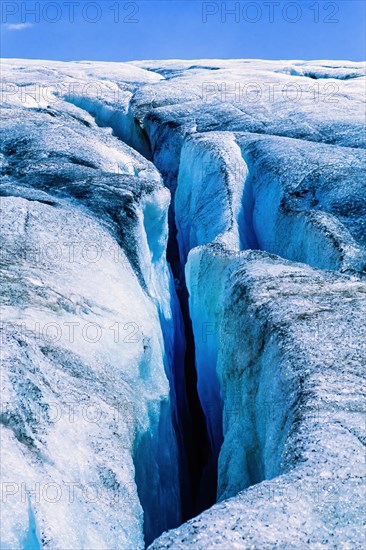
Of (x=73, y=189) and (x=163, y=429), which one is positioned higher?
(x=73, y=189)

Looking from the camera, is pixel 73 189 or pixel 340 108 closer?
pixel 73 189

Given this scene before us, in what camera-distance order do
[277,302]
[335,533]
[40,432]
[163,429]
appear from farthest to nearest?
1. [163,429]
2. [277,302]
3. [40,432]
4. [335,533]

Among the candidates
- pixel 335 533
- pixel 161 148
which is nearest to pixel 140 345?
pixel 335 533

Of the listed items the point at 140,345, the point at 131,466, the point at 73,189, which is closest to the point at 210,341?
the point at 140,345

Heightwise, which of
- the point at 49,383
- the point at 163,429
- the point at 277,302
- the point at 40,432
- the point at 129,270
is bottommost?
the point at 163,429

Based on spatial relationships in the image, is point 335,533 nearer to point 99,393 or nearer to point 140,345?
point 99,393

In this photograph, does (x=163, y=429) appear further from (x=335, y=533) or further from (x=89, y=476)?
(x=335, y=533)

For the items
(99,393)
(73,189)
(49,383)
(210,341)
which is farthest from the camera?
(73,189)
